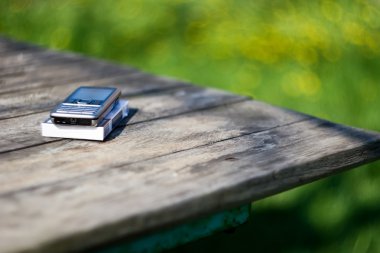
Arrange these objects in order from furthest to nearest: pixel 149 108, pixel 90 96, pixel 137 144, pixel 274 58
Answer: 1. pixel 274 58
2. pixel 149 108
3. pixel 90 96
4. pixel 137 144

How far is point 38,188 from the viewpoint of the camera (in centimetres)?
108

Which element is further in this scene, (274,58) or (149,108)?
(274,58)

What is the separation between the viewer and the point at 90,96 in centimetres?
144

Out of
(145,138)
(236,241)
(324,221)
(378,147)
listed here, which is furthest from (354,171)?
(145,138)

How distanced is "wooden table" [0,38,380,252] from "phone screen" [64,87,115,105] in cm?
7

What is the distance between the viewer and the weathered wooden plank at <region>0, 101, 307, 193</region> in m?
1.16

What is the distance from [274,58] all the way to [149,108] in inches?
70.2

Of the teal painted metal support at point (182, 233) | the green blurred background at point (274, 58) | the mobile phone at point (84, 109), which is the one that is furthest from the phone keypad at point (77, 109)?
the green blurred background at point (274, 58)

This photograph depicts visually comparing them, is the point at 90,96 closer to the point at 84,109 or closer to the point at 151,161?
the point at 84,109

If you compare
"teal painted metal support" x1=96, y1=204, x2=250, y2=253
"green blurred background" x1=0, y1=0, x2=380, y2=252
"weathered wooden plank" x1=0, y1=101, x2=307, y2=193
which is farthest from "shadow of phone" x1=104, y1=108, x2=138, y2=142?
"green blurred background" x1=0, y1=0, x2=380, y2=252

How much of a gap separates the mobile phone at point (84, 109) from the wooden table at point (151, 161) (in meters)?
0.04

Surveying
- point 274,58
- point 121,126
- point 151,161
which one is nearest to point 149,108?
point 121,126

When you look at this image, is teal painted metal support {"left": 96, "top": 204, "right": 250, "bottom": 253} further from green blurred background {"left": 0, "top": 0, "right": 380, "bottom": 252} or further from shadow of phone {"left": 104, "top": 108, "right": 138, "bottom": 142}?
green blurred background {"left": 0, "top": 0, "right": 380, "bottom": 252}

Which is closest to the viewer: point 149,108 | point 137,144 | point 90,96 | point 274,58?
point 137,144
